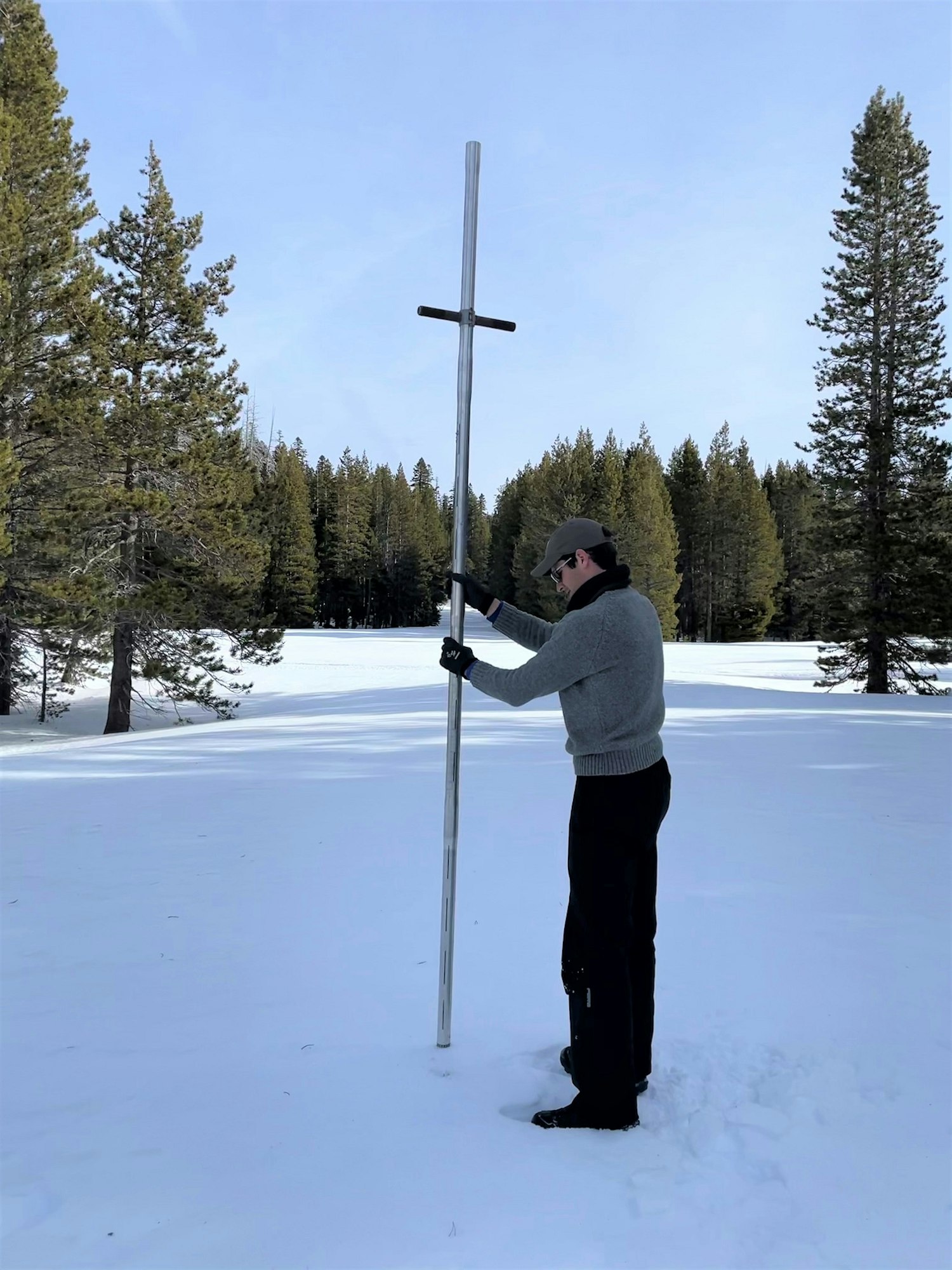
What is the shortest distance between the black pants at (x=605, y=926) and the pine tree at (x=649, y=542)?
38.9 meters

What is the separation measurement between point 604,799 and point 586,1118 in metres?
0.96

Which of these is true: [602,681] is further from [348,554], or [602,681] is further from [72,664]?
[348,554]

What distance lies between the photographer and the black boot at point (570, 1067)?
2.64m

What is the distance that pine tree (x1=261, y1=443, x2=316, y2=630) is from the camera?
5169cm

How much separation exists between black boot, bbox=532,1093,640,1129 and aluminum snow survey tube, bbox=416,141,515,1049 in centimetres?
56

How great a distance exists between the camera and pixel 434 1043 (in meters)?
3.01

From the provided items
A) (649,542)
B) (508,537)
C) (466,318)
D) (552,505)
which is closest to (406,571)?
(508,537)

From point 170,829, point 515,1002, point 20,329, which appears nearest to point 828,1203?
point 515,1002

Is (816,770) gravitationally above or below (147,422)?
below

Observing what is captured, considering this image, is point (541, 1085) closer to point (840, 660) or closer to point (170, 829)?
point (170, 829)

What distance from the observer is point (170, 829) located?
19.6 ft

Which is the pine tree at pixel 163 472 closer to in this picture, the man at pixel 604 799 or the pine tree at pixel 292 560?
the man at pixel 604 799

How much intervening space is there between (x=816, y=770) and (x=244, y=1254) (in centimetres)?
728

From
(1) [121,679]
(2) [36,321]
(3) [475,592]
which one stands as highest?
(2) [36,321]
